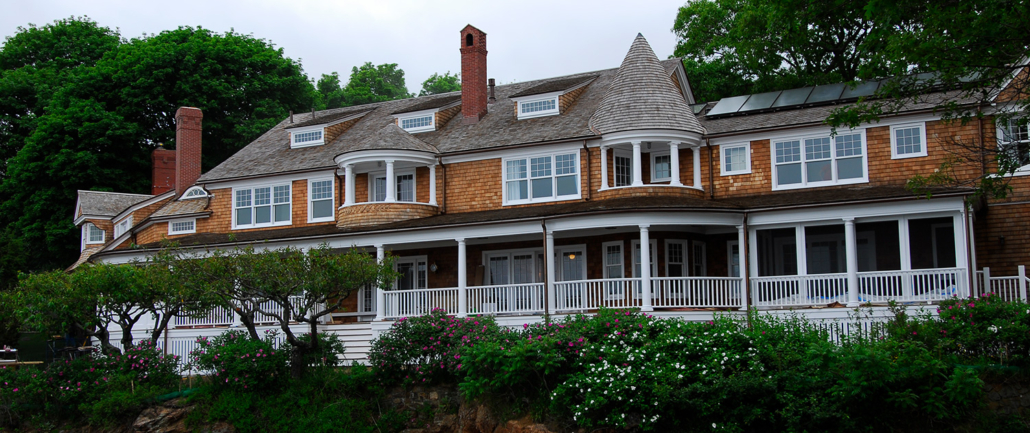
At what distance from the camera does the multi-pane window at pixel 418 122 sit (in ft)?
101

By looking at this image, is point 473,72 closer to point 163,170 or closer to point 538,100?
point 538,100

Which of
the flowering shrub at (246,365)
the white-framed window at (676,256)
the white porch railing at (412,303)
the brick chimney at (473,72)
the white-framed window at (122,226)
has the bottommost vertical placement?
the flowering shrub at (246,365)

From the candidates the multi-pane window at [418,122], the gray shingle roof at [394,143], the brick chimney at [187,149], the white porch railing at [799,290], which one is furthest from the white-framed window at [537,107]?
the brick chimney at [187,149]

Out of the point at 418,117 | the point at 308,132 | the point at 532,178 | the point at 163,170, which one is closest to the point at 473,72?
the point at 418,117

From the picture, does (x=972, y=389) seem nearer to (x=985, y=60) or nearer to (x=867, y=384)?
(x=867, y=384)

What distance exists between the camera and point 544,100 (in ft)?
96.1

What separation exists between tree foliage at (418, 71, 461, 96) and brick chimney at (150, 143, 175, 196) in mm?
30585

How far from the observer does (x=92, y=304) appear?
22.8 metres

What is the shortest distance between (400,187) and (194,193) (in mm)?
8380

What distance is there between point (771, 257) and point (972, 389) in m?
10.9

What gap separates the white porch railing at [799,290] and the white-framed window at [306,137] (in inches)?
659

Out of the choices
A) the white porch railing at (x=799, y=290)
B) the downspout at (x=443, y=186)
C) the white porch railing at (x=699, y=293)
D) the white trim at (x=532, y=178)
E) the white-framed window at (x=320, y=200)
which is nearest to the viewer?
the white porch railing at (x=799, y=290)

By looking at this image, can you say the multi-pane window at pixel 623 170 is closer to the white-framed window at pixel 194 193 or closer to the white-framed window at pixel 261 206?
the white-framed window at pixel 261 206

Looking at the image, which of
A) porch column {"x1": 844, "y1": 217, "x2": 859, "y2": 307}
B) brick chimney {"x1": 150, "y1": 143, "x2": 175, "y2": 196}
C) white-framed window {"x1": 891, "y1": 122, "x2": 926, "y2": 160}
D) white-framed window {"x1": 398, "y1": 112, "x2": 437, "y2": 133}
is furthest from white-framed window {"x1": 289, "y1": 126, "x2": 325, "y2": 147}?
white-framed window {"x1": 891, "y1": 122, "x2": 926, "y2": 160}
